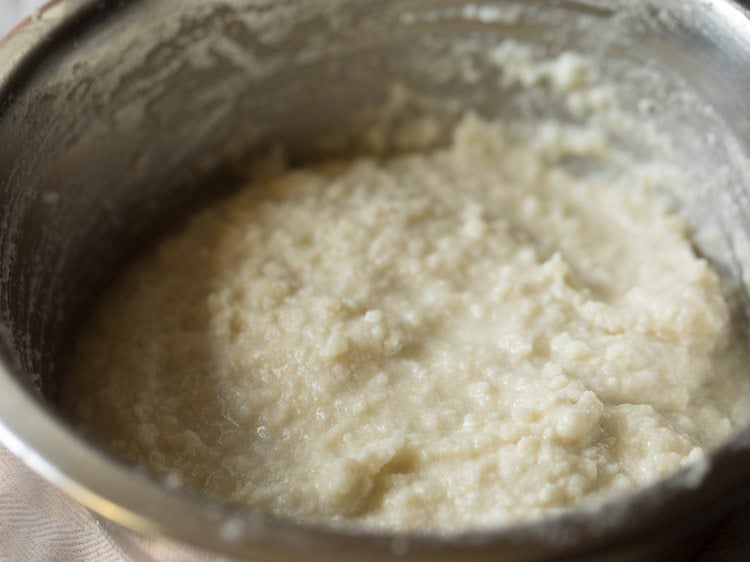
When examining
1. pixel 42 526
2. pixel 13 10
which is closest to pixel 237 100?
pixel 13 10

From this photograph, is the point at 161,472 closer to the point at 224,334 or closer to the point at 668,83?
the point at 224,334

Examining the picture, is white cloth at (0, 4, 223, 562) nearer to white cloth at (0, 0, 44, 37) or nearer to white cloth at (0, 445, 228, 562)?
white cloth at (0, 445, 228, 562)

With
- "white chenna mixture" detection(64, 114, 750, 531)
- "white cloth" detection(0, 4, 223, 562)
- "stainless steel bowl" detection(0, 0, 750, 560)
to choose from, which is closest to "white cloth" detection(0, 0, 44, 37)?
"stainless steel bowl" detection(0, 0, 750, 560)

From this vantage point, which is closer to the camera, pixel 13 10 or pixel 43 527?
pixel 43 527

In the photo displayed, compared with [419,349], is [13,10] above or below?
above

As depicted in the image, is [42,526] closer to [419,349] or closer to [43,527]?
[43,527]

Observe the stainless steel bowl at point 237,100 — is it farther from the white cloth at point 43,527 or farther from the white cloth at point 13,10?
the white cloth at point 13,10

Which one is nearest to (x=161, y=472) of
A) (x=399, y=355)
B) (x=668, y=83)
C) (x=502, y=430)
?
(x=399, y=355)
